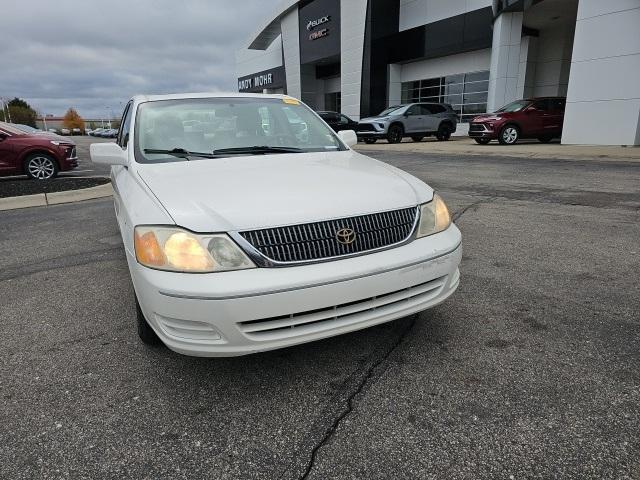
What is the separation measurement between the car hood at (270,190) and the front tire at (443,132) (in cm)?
2120

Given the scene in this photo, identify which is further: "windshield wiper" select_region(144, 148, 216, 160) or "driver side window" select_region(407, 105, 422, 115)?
"driver side window" select_region(407, 105, 422, 115)

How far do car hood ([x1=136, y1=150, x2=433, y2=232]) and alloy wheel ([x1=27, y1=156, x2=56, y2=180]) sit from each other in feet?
31.6

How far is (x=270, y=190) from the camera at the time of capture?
8.44ft

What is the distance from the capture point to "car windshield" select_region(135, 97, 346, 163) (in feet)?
11.4

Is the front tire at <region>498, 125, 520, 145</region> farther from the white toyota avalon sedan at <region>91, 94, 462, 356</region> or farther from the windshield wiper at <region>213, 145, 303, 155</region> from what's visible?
the white toyota avalon sedan at <region>91, 94, 462, 356</region>

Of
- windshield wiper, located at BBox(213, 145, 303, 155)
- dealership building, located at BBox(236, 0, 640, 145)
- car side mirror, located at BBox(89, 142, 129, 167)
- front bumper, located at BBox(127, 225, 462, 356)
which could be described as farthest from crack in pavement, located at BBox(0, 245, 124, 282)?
dealership building, located at BBox(236, 0, 640, 145)

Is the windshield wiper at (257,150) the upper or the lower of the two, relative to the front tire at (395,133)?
upper

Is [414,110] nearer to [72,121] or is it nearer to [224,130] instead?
[224,130]

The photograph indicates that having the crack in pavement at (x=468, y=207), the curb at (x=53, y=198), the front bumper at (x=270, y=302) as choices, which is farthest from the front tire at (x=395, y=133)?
the front bumper at (x=270, y=302)

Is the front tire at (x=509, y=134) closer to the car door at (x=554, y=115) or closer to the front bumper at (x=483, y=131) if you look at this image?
the front bumper at (x=483, y=131)

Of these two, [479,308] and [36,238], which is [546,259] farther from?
[36,238]

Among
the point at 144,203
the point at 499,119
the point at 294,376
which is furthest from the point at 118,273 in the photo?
the point at 499,119

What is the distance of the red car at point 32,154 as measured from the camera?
35.0 feet

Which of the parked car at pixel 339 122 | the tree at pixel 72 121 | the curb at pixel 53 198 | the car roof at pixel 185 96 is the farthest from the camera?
the tree at pixel 72 121
